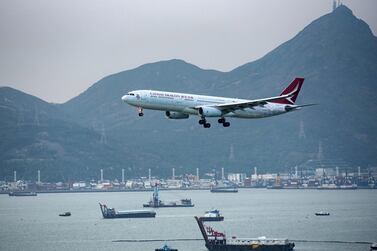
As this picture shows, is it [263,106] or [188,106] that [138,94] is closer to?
[188,106]

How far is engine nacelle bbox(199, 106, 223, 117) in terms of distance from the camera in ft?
546

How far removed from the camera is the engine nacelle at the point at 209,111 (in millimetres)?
166375

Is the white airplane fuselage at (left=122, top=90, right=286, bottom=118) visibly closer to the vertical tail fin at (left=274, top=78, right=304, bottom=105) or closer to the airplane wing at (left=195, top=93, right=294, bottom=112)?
the airplane wing at (left=195, top=93, right=294, bottom=112)

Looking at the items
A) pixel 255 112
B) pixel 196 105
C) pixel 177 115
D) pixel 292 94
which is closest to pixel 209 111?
pixel 196 105

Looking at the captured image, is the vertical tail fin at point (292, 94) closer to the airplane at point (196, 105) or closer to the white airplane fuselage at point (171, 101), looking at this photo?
the airplane at point (196, 105)

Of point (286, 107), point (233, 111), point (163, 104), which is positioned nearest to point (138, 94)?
point (163, 104)

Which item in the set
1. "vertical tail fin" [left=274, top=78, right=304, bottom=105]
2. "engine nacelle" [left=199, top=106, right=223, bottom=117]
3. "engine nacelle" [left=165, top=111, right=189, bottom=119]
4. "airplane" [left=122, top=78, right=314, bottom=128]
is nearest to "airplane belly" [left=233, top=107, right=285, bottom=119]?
"airplane" [left=122, top=78, right=314, bottom=128]

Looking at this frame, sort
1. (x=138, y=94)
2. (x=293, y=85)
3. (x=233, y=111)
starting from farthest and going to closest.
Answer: (x=293, y=85), (x=233, y=111), (x=138, y=94)

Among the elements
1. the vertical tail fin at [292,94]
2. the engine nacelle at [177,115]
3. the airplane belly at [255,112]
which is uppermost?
the vertical tail fin at [292,94]

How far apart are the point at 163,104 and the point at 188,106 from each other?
5.17 metres

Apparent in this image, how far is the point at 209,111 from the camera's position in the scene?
16712cm

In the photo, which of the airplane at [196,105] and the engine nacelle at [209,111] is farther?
the engine nacelle at [209,111]

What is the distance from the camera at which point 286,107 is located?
18212 centimetres

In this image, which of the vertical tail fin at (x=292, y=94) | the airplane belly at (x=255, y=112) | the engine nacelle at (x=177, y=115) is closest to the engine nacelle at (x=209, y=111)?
the engine nacelle at (x=177, y=115)
